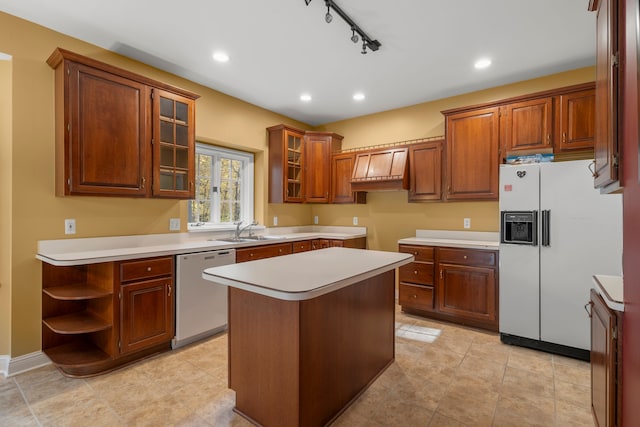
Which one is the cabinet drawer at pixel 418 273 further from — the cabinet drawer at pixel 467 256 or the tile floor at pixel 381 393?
the tile floor at pixel 381 393

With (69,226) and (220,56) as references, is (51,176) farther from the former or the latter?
(220,56)

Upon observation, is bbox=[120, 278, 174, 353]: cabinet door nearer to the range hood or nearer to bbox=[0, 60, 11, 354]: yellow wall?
bbox=[0, 60, 11, 354]: yellow wall

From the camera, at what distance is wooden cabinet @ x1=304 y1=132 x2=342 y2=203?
16.0ft

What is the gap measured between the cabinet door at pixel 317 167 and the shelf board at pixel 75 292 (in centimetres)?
295

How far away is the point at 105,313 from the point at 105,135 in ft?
4.84

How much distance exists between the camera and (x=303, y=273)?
5.97 feet

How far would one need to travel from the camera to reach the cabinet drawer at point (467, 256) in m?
3.24

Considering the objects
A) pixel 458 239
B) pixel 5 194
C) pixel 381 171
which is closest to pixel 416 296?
pixel 458 239

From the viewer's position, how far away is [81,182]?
8.21 feet

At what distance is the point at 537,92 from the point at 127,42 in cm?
399

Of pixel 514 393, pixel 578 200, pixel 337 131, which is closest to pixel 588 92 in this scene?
pixel 578 200

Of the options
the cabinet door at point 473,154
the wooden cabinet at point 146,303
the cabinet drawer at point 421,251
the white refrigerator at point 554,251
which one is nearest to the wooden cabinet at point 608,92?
the white refrigerator at point 554,251

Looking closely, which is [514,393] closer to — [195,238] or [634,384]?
[634,384]

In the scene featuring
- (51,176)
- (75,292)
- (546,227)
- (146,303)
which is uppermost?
(51,176)
